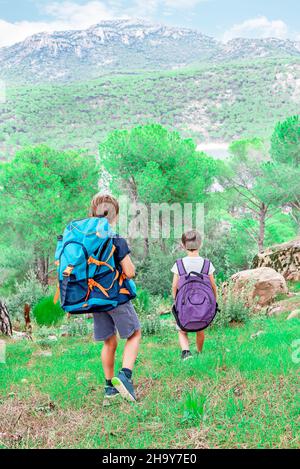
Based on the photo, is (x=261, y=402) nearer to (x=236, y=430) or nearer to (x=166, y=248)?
(x=236, y=430)

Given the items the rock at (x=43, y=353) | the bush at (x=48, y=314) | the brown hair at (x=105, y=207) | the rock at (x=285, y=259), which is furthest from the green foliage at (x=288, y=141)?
the brown hair at (x=105, y=207)

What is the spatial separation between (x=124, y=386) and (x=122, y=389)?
0.09ft

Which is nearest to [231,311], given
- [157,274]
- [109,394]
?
[109,394]

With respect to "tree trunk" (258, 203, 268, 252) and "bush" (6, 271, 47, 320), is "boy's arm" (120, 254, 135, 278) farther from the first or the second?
"tree trunk" (258, 203, 268, 252)

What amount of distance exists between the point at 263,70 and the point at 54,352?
90.5 metres

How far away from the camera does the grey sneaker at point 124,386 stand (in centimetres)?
371

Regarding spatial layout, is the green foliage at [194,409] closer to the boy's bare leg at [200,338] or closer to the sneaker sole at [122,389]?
the sneaker sole at [122,389]

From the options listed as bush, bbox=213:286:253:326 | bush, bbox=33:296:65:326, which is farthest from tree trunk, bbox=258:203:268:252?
bush, bbox=213:286:253:326

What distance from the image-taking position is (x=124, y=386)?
12.2 ft

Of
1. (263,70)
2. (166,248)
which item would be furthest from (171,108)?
(166,248)

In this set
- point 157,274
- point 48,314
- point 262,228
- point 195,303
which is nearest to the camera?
point 195,303

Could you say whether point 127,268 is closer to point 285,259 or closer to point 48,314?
point 48,314

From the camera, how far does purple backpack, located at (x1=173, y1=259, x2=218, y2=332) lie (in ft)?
15.2

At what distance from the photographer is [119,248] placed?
12.1ft
